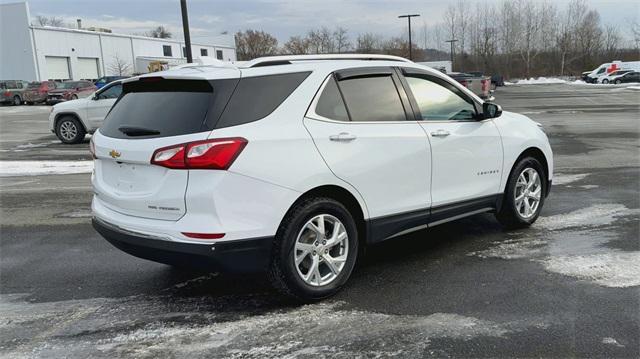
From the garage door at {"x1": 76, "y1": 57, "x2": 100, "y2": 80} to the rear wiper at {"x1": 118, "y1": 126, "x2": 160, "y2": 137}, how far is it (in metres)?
63.2

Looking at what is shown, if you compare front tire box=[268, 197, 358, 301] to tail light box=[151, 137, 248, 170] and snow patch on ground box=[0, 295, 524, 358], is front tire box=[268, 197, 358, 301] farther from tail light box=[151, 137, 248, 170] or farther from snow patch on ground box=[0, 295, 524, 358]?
tail light box=[151, 137, 248, 170]

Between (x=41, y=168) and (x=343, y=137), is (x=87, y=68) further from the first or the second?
(x=343, y=137)

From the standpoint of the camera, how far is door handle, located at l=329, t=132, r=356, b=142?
13.3 feet

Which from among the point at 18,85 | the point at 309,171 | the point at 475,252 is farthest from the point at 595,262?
the point at 18,85

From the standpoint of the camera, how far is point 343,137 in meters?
4.09

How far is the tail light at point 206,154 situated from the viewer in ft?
11.5

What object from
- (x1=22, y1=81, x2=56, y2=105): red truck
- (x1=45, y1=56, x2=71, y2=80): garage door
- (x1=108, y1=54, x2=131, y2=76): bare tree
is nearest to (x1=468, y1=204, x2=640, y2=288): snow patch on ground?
(x1=22, y1=81, x2=56, y2=105): red truck

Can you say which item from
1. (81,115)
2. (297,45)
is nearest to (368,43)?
(297,45)

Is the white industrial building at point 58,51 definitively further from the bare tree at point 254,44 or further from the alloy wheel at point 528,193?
the alloy wheel at point 528,193

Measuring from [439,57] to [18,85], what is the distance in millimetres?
78691

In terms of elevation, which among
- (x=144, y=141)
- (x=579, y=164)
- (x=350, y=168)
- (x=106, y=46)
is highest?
(x=106, y=46)

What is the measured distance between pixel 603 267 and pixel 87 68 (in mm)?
67328

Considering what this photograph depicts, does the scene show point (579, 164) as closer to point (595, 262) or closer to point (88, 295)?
point (595, 262)

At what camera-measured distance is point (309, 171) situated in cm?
385
